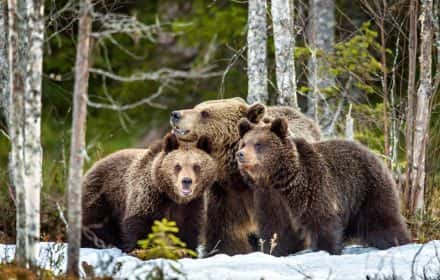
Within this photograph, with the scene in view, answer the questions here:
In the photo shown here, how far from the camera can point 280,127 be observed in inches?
314

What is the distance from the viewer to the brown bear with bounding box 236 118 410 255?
25.7 feet

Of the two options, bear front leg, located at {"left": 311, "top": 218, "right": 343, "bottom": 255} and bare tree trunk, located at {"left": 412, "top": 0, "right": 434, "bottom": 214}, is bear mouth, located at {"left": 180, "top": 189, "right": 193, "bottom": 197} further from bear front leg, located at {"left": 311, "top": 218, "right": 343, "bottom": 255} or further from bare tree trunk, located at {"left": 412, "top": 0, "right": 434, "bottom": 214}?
bare tree trunk, located at {"left": 412, "top": 0, "right": 434, "bottom": 214}

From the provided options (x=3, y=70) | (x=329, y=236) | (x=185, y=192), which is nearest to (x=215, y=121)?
(x=185, y=192)

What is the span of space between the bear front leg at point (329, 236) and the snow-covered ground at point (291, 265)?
0.69 feet

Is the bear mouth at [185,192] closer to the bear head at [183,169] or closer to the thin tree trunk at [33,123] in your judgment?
the bear head at [183,169]

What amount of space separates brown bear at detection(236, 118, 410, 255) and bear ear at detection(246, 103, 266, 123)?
0.51 m

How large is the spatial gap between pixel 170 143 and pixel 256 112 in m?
0.93

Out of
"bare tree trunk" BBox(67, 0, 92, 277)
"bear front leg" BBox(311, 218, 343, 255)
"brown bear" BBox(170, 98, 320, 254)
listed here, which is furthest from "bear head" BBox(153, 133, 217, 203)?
"bare tree trunk" BBox(67, 0, 92, 277)

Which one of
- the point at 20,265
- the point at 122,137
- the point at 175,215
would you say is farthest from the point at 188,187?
the point at 122,137

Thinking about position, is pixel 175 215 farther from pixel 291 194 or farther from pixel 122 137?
pixel 122 137

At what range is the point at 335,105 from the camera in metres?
15.1

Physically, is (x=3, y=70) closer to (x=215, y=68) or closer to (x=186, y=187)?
(x=186, y=187)

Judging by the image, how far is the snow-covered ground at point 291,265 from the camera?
6309 millimetres

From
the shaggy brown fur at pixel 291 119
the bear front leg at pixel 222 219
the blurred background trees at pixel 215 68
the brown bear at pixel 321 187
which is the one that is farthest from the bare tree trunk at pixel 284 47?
the brown bear at pixel 321 187
